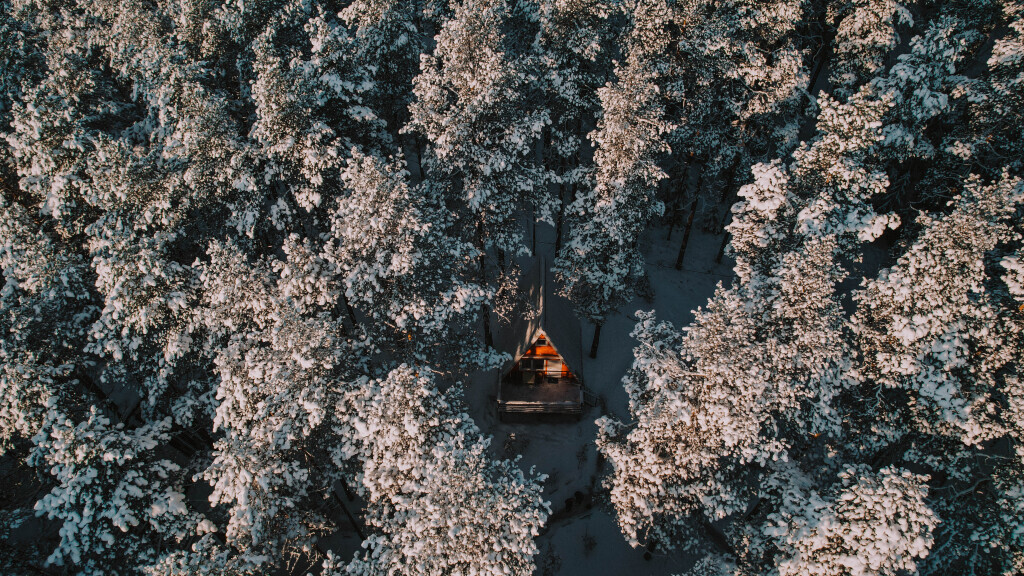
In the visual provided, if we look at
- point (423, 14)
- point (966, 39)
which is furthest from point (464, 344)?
point (966, 39)

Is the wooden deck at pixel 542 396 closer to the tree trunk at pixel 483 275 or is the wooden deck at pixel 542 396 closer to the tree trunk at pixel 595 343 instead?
the tree trunk at pixel 483 275

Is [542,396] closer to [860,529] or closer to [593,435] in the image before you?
[593,435]

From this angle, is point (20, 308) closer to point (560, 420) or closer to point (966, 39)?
point (560, 420)

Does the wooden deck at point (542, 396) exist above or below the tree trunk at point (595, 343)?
below

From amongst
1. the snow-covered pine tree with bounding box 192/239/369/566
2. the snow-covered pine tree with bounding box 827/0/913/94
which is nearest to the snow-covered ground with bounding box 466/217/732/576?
the snow-covered pine tree with bounding box 192/239/369/566

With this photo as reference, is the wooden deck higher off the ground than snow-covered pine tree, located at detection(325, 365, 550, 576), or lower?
higher

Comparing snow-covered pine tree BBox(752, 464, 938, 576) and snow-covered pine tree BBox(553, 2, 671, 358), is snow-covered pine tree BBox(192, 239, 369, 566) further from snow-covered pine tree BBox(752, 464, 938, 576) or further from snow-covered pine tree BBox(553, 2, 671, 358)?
snow-covered pine tree BBox(752, 464, 938, 576)

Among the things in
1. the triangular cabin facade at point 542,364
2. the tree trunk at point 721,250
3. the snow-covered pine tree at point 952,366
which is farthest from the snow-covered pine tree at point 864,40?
the triangular cabin facade at point 542,364

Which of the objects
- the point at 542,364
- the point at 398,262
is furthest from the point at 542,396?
the point at 398,262
